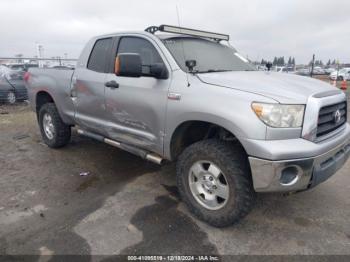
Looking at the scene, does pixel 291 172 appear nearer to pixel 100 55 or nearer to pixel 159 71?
pixel 159 71

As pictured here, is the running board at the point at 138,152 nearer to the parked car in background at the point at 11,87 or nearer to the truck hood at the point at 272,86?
the truck hood at the point at 272,86

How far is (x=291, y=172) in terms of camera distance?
2.46 meters

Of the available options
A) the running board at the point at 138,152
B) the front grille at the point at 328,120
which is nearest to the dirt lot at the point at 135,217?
the running board at the point at 138,152

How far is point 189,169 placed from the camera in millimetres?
2984

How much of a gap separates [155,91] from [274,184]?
155 centimetres

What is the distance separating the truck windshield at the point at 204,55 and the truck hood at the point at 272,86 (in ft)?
1.00

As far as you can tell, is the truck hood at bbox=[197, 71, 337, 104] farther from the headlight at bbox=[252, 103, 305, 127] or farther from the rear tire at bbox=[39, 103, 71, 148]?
the rear tire at bbox=[39, 103, 71, 148]

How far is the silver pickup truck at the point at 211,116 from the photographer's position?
2430 millimetres

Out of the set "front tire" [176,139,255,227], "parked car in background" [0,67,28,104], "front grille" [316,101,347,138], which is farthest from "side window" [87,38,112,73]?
"parked car in background" [0,67,28,104]

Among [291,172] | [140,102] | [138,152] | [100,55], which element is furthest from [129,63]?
[291,172]

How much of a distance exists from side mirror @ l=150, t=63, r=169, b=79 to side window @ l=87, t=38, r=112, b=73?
1.14 meters

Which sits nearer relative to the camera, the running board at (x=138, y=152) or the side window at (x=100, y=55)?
the running board at (x=138, y=152)

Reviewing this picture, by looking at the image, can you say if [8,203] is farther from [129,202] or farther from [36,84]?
[36,84]

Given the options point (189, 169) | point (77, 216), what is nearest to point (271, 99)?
point (189, 169)
